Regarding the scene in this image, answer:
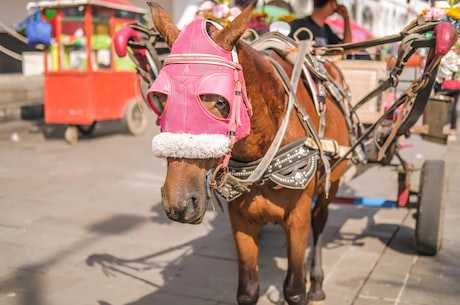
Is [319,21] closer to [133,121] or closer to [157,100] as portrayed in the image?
[157,100]

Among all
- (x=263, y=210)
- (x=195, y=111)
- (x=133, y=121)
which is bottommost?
(x=133, y=121)

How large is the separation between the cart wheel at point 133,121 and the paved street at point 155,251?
3.69m

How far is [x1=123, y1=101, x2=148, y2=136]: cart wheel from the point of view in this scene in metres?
12.2

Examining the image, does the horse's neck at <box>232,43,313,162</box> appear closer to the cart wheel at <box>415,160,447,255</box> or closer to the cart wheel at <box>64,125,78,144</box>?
the cart wheel at <box>415,160,447,255</box>

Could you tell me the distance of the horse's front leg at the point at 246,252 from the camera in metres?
3.38

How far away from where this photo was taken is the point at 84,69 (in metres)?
11.8

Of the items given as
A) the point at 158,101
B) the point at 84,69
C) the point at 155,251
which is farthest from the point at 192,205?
the point at 84,69

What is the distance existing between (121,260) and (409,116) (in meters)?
2.86

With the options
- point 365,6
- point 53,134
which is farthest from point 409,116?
point 365,6

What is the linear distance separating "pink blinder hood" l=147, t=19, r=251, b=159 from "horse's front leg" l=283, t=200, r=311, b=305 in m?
1.02

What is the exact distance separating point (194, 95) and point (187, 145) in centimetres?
21

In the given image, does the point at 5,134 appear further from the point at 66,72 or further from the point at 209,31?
the point at 209,31

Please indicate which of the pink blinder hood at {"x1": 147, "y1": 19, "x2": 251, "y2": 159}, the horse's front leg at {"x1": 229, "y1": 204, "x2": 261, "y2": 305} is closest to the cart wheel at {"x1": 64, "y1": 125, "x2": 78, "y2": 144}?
the horse's front leg at {"x1": 229, "y1": 204, "x2": 261, "y2": 305}

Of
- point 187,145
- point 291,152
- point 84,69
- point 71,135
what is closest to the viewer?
point 187,145
